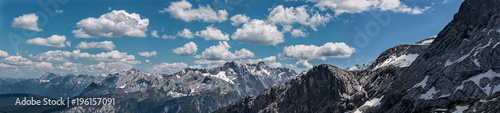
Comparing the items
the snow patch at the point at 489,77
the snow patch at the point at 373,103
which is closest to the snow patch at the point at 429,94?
the snow patch at the point at 489,77

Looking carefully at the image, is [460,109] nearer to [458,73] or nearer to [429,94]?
[429,94]

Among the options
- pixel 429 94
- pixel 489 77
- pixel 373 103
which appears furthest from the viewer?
pixel 373 103

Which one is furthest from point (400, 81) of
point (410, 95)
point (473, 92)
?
point (473, 92)

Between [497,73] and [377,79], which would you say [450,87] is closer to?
[497,73]

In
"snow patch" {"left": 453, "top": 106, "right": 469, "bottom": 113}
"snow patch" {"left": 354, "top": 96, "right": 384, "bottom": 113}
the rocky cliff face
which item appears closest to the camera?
"snow patch" {"left": 453, "top": 106, "right": 469, "bottom": 113}

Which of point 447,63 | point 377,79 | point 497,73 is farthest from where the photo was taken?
point 377,79

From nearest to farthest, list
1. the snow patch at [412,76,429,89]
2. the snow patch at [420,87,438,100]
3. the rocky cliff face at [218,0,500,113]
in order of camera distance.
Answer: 1. the rocky cliff face at [218,0,500,113]
2. the snow patch at [420,87,438,100]
3. the snow patch at [412,76,429,89]

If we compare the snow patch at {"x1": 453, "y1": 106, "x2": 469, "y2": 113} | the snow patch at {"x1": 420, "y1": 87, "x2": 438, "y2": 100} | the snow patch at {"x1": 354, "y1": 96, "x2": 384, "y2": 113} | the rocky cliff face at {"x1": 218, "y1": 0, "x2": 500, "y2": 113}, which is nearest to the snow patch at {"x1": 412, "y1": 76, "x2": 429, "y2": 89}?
the rocky cliff face at {"x1": 218, "y1": 0, "x2": 500, "y2": 113}

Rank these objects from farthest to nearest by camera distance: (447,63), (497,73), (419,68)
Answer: (419,68), (447,63), (497,73)

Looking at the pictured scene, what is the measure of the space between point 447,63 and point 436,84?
13747mm

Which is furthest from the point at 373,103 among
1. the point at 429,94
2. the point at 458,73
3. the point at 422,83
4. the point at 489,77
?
the point at 489,77

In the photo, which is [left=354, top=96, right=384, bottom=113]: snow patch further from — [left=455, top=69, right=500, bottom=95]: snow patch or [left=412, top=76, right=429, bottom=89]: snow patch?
[left=455, top=69, right=500, bottom=95]: snow patch

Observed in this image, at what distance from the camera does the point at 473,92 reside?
395 ft

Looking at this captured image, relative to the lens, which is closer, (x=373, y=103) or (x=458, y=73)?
(x=458, y=73)
